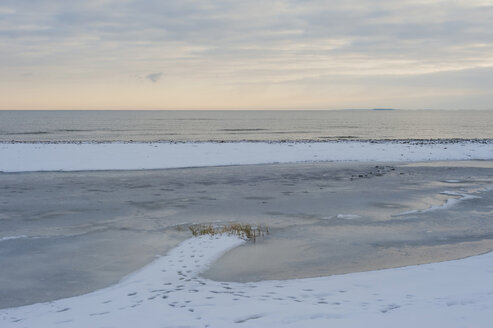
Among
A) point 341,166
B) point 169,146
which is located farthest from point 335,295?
point 169,146

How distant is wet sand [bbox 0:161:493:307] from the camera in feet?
28.8

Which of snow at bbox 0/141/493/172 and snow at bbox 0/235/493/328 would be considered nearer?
snow at bbox 0/235/493/328

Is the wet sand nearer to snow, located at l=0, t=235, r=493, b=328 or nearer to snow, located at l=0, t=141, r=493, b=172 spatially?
snow, located at l=0, t=235, r=493, b=328

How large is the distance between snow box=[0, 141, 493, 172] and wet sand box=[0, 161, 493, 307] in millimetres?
2596

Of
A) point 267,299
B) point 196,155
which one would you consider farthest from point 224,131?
point 267,299

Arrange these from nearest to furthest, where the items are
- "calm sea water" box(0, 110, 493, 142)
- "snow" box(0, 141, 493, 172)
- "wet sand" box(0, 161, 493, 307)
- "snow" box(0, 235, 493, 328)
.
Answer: "snow" box(0, 235, 493, 328) < "wet sand" box(0, 161, 493, 307) < "snow" box(0, 141, 493, 172) < "calm sea water" box(0, 110, 493, 142)

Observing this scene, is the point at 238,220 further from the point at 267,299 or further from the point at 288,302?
the point at 288,302

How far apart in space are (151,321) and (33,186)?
1535cm

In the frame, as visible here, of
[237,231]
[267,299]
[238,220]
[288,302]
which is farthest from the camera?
[238,220]

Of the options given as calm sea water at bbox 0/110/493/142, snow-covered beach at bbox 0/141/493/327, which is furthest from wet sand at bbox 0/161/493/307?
calm sea water at bbox 0/110/493/142

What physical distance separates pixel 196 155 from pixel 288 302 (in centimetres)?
2331

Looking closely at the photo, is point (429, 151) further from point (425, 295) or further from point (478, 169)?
point (425, 295)

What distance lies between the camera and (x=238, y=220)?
13.1 metres

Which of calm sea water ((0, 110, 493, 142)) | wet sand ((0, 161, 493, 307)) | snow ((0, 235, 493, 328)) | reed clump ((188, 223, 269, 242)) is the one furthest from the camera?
calm sea water ((0, 110, 493, 142))
